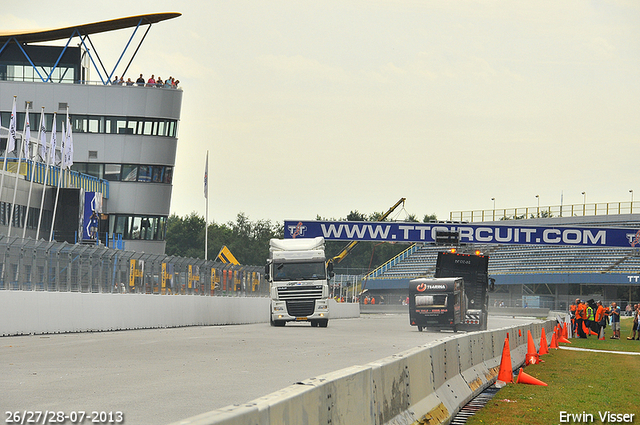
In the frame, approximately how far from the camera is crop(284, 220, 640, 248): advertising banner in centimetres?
6028

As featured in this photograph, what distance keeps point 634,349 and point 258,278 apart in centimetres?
2129

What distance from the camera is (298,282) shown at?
113ft

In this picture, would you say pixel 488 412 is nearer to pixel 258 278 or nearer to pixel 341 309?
pixel 258 278

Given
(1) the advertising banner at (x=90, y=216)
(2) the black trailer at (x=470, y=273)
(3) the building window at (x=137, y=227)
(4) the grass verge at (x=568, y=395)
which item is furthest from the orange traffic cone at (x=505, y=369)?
(3) the building window at (x=137, y=227)

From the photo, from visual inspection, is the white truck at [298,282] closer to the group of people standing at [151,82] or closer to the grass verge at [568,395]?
the grass verge at [568,395]

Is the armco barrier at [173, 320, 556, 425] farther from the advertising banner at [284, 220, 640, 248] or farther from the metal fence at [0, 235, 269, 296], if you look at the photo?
the advertising banner at [284, 220, 640, 248]

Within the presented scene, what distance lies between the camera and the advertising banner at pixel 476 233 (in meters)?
60.3

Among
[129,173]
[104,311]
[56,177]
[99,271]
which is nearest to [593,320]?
[104,311]

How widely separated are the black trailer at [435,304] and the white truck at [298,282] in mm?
4114

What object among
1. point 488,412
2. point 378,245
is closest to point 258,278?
point 488,412

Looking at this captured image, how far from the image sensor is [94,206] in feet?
200

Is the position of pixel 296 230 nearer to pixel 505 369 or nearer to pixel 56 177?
pixel 56 177

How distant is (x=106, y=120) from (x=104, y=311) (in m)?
42.2

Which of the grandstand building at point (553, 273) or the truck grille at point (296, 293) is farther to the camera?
the grandstand building at point (553, 273)
